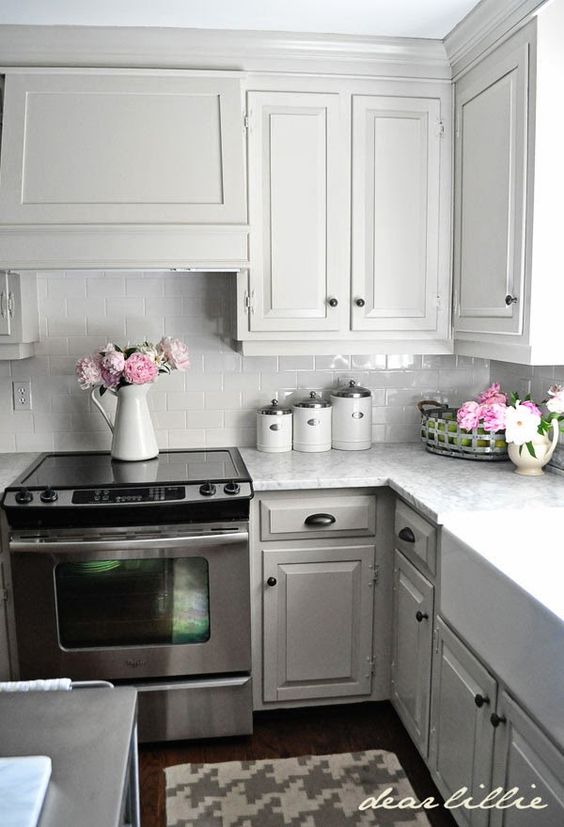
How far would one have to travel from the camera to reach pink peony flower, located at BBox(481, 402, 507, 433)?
2.64 m

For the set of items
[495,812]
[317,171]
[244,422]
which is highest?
[317,171]

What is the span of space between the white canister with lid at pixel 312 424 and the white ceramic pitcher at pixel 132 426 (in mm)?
583

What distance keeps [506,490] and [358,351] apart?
81cm

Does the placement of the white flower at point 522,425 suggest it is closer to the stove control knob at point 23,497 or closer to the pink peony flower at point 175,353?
the pink peony flower at point 175,353

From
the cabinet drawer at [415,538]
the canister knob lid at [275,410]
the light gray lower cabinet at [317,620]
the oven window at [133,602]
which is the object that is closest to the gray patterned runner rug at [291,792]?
the light gray lower cabinet at [317,620]

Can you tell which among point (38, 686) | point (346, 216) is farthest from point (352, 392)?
point (38, 686)

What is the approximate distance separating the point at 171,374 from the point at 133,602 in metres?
0.99

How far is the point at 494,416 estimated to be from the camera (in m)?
2.67

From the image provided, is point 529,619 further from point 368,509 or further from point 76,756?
point 368,509

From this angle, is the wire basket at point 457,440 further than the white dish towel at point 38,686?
Yes

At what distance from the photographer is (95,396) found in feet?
10.1

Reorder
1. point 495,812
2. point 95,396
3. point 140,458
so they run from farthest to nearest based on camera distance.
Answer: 1. point 95,396
2. point 140,458
3. point 495,812

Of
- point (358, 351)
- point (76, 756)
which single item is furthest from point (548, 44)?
point (76, 756)

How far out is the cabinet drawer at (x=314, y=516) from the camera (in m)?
2.63
